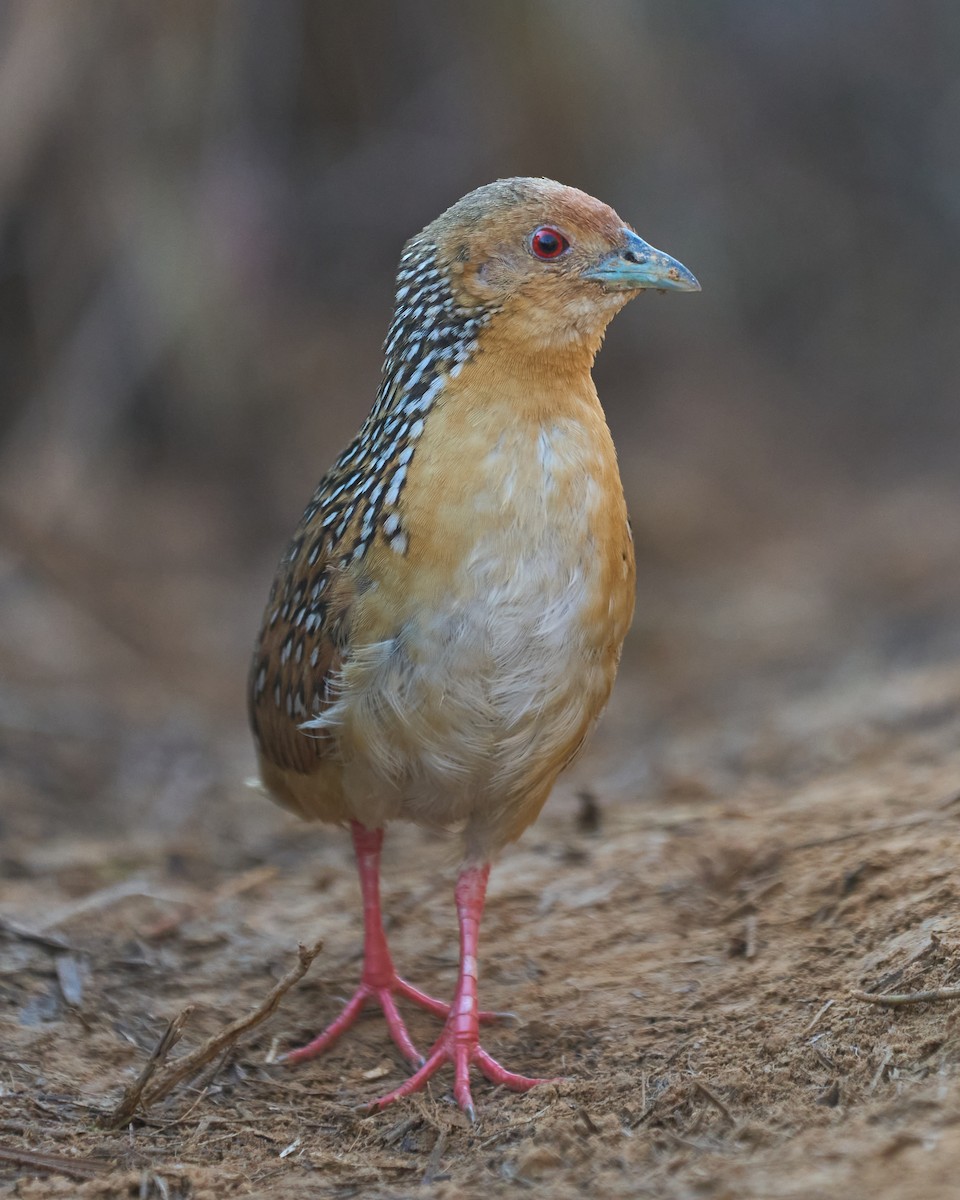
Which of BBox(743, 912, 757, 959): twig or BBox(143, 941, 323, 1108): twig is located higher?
BBox(743, 912, 757, 959): twig

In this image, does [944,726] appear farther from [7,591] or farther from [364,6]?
[364,6]

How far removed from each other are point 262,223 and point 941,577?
5.55m

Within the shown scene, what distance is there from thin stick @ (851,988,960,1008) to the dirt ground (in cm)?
3

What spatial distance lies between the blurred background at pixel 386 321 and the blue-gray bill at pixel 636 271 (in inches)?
115

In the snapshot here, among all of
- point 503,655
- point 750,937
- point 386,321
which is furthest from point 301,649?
point 386,321

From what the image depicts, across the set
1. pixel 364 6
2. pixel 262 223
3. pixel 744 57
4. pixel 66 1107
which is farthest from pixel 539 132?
pixel 66 1107

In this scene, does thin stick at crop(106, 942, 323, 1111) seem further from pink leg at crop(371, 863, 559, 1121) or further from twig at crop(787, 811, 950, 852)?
twig at crop(787, 811, 950, 852)

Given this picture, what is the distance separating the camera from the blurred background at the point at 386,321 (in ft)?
27.2

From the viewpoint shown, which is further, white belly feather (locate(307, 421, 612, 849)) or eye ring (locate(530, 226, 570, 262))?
eye ring (locate(530, 226, 570, 262))

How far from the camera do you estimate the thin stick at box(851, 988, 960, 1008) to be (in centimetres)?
349

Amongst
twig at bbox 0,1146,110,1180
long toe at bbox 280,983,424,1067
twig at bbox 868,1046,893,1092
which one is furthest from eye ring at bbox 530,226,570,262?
twig at bbox 0,1146,110,1180

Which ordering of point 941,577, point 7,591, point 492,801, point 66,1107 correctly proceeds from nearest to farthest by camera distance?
1. point 66,1107
2. point 492,801
3. point 7,591
4. point 941,577

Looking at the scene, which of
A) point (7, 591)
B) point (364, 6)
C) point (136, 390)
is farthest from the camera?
point (364, 6)

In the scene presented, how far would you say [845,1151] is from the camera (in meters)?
2.94
